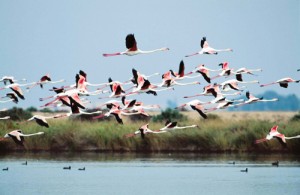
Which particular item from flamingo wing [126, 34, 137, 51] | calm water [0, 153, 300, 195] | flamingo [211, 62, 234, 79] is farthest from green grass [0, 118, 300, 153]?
flamingo wing [126, 34, 137, 51]

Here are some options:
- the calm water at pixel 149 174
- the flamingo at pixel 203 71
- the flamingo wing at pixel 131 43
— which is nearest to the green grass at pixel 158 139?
the calm water at pixel 149 174

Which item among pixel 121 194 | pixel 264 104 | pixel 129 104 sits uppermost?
pixel 264 104

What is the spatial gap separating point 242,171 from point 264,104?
143 metres

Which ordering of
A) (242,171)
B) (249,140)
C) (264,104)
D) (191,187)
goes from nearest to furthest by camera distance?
(191,187) < (242,171) < (249,140) < (264,104)

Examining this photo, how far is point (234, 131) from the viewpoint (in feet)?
138

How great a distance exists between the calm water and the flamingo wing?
429 centimetres

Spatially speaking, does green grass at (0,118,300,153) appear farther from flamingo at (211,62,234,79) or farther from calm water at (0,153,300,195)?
flamingo at (211,62,234,79)

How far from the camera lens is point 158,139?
41.3 m

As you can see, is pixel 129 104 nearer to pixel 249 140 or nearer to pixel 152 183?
pixel 152 183

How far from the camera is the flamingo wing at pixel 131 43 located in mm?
27825

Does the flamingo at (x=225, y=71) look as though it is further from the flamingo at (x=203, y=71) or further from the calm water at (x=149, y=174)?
the calm water at (x=149, y=174)

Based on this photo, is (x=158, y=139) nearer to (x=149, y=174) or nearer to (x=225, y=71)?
(x=149, y=174)

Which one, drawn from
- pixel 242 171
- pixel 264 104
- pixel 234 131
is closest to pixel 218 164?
pixel 242 171

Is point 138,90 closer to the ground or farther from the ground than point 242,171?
farther from the ground
